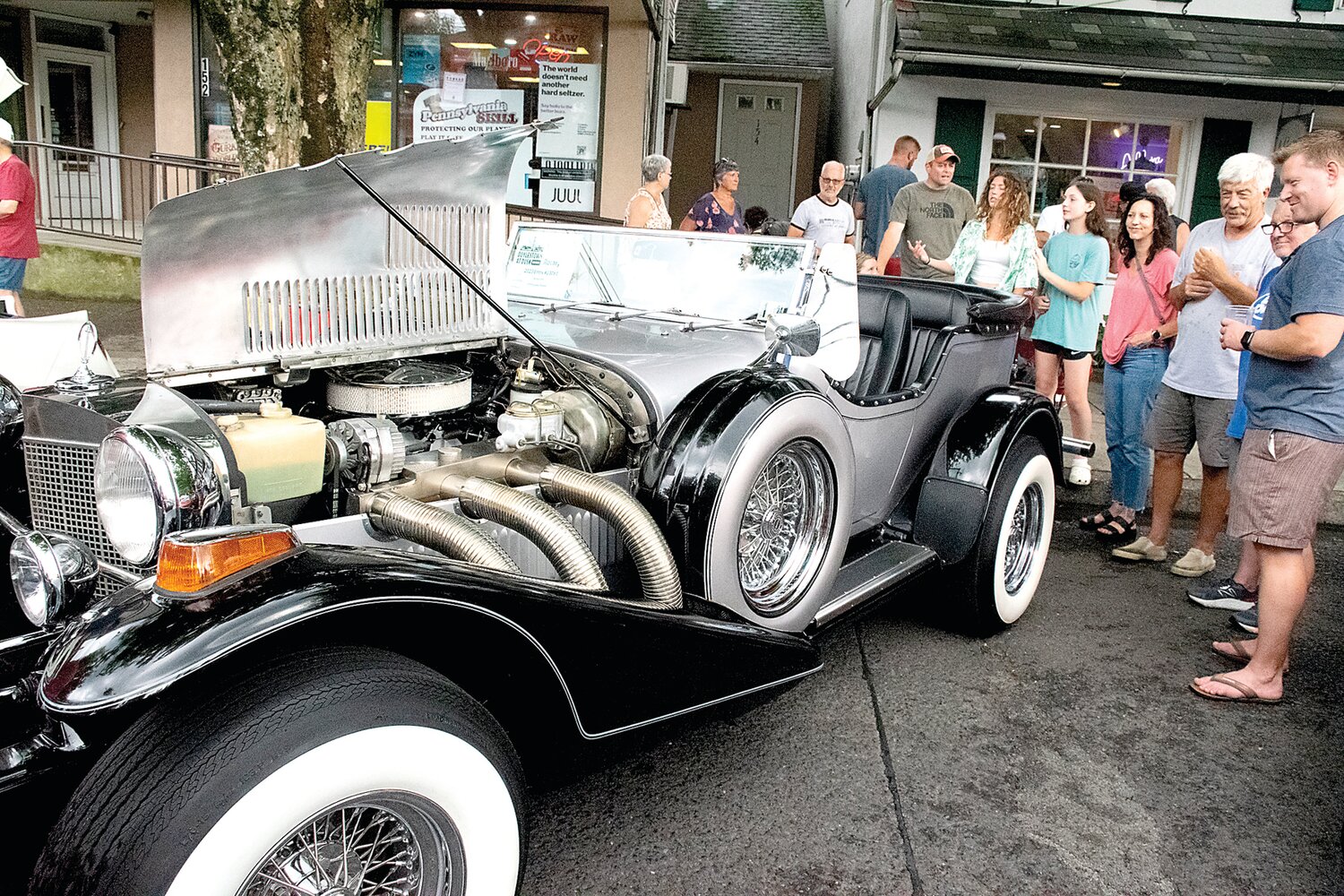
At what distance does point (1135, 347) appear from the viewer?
16.6 ft

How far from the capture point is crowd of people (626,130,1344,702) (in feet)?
10.8

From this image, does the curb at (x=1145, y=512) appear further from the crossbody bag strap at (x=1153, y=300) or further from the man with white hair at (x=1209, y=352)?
the crossbody bag strap at (x=1153, y=300)

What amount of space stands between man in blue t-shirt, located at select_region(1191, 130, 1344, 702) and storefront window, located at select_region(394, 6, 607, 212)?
8.00 m

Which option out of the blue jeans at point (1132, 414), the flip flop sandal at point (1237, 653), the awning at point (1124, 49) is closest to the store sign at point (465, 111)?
the awning at point (1124, 49)

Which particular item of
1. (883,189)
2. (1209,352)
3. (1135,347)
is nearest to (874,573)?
(1209,352)

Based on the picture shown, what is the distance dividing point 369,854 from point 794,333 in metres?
1.97

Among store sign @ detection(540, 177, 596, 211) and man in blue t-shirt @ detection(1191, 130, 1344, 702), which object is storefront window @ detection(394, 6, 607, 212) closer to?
store sign @ detection(540, 177, 596, 211)

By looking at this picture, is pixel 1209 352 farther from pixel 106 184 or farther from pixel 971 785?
pixel 106 184

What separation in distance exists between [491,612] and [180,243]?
115 centimetres

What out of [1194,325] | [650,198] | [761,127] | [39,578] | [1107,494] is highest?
[761,127]

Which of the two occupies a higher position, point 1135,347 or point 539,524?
point 1135,347

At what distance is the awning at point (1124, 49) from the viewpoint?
972cm

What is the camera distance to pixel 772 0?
1936 cm

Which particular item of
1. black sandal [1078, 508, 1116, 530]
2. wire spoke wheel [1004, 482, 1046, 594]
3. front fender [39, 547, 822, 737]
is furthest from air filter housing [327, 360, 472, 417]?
black sandal [1078, 508, 1116, 530]
